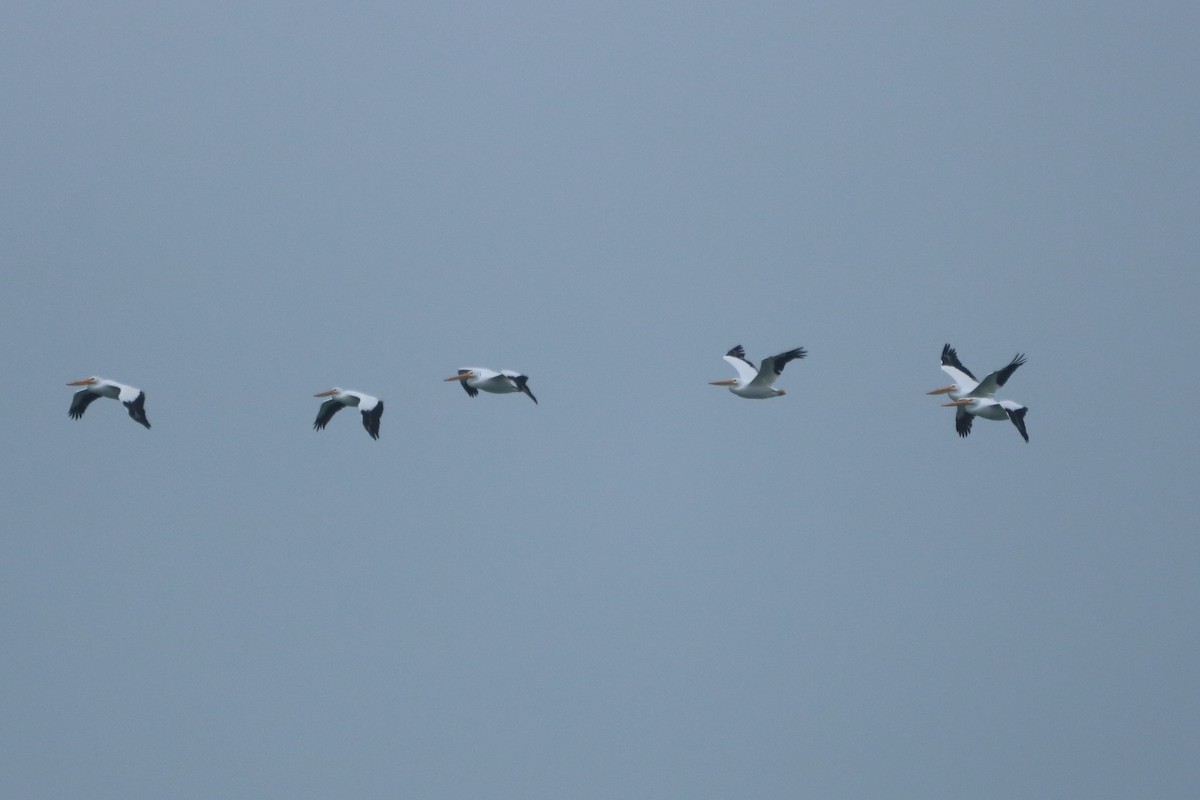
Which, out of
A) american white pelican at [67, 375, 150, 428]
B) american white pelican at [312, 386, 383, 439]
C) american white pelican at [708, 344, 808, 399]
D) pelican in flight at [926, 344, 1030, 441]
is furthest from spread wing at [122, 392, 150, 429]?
pelican in flight at [926, 344, 1030, 441]

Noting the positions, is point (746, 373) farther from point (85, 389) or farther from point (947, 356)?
point (85, 389)

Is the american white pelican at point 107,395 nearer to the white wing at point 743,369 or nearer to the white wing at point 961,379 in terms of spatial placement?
the white wing at point 743,369

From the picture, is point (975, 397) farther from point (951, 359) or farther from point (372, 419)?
point (372, 419)

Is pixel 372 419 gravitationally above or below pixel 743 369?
below

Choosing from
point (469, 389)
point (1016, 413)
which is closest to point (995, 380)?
point (1016, 413)

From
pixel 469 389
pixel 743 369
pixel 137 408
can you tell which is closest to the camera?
pixel 137 408

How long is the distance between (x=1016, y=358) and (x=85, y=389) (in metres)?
15.8

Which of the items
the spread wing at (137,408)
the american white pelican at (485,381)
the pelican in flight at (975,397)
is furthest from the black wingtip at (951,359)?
the spread wing at (137,408)

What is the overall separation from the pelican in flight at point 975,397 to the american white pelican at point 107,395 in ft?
46.4

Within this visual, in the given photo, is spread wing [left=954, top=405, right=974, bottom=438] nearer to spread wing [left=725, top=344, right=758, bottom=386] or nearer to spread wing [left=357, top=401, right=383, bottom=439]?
spread wing [left=725, top=344, right=758, bottom=386]

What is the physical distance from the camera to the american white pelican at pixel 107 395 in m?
29.3

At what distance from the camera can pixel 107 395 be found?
1193 inches

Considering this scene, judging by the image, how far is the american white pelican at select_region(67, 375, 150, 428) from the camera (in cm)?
2934

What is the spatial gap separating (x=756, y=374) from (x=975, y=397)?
3918mm
